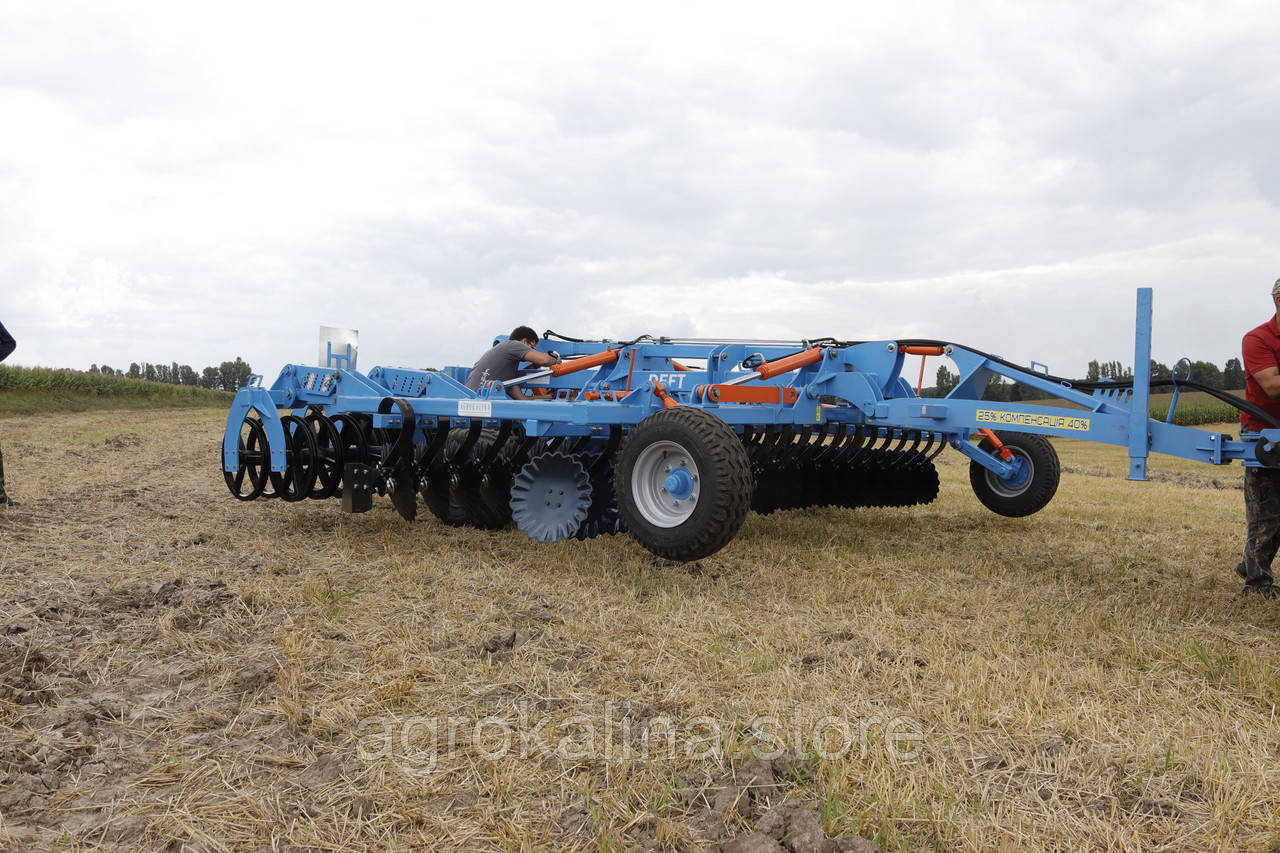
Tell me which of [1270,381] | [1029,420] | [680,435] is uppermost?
[1270,381]

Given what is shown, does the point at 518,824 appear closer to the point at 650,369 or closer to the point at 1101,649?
the point at 1101,649

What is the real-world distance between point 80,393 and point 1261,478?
3272 cm

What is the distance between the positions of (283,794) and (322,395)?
17.0 ft

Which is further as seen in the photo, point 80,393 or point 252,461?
point 80,393

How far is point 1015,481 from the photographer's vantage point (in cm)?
744

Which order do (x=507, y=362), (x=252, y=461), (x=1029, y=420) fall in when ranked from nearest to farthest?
(x=1029, y=420) → (x=252, y=461) → (x=507, y=362)

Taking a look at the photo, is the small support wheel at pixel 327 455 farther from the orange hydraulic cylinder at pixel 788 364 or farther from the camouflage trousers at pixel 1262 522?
the camouflage trousers at pixel 1262 522

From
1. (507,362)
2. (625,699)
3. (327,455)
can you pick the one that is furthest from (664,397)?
(327,455)

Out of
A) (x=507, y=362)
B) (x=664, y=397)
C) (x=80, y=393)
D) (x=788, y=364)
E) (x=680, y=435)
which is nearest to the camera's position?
(x=680, y=435)

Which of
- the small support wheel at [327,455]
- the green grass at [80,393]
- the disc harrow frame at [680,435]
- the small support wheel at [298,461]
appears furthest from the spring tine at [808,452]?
the green grass at [80,393]

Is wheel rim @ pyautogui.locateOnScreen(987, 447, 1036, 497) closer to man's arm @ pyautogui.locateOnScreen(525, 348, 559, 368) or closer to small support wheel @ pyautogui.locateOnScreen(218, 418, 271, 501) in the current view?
man's arm @ pyautogui.locateOnScreen(525, 348, 559, 368)

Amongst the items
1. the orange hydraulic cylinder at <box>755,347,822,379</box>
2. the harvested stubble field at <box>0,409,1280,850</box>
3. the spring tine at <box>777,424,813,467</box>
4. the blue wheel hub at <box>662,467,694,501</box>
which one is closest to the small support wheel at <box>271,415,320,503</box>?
the harvested stubble field at <box>0,409,1280,850</box>

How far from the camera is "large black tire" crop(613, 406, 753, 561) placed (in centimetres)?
482

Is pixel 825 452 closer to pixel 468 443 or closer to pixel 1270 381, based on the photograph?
pixel 468 443
